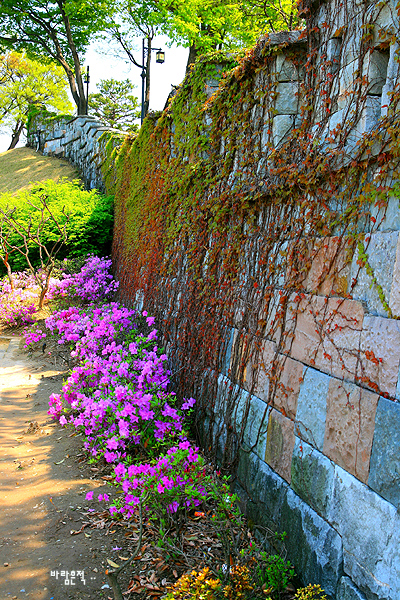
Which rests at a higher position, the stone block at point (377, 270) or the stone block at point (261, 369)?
the stone block at point (377, 270)

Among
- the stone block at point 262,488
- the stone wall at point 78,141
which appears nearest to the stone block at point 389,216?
the stone block at point 262,488

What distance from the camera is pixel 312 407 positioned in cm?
214

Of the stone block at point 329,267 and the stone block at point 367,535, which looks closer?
the stone block at point 367,535

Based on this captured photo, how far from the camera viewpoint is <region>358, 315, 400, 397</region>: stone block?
5.24ft

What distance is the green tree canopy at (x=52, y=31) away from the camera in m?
19.2

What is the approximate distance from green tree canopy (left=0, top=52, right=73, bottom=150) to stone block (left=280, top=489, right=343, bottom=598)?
93.8 feet

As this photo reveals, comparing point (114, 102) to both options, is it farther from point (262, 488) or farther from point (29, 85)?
point (262, 488)

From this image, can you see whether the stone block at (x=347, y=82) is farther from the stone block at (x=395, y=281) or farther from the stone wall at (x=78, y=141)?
the stone wall at (x=78, y=141)

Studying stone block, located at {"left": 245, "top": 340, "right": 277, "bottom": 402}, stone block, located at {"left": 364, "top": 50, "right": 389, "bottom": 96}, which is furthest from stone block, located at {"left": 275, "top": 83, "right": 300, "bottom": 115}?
stone block, located at {"left": 245, "top": 340, "right": 277, "bottom": 402}

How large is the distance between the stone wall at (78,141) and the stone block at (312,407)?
11.3m

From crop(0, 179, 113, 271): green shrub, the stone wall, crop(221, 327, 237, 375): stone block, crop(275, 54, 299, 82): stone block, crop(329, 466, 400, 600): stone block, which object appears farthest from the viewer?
the stone wall

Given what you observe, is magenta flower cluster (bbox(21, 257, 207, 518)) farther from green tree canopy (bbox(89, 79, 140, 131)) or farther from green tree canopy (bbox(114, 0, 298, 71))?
green tree canopy (bbox(89, 79, 140, 131))

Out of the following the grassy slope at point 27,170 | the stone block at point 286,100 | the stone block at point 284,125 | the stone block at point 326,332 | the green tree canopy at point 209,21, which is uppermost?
the green tree canopy at point 209,21

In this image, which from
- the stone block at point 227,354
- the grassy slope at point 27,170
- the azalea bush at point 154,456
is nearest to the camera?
the azalea bush at point 154,456
